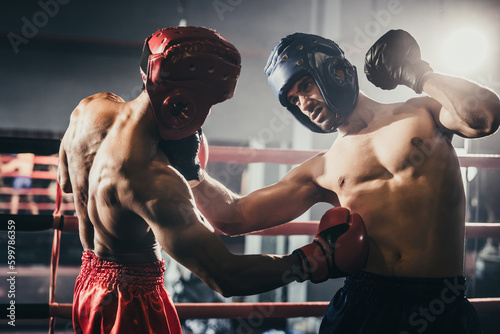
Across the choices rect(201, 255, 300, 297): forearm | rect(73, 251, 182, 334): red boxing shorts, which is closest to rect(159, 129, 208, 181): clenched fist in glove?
rect(73, 251, 182, 334): red boxing shorts

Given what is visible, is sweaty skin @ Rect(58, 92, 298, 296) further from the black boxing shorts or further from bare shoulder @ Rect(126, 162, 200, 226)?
the black boxing shorts

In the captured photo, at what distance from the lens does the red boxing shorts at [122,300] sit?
4.35 feet

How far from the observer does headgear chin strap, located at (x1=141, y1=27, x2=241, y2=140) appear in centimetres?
131

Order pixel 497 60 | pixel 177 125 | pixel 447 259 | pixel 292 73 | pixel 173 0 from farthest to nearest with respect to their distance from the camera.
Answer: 1. pixel 173 0
2. pixel 497 60
3. pixel 292 73
4. pixel 447 259
5. pixel 177 125

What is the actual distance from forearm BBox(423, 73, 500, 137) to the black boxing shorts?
21.7 inches

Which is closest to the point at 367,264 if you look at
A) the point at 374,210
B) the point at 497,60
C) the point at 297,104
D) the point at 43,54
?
the point at 374,210

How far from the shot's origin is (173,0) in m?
5.86

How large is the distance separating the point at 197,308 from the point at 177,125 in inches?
36.0

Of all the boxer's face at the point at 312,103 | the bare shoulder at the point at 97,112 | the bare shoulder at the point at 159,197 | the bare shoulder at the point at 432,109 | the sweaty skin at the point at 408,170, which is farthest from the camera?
the boxer's face at the point at 312,103

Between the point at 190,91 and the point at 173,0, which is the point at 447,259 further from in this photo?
the point at 173,0

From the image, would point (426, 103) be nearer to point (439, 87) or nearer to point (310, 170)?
point (439, 87)

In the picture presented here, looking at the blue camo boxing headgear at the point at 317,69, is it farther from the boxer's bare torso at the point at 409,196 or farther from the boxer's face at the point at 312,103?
the boxer's bare torso at the point at 409,196

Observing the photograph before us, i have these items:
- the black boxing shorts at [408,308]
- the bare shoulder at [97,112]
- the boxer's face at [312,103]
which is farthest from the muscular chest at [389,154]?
the bare shoulder at [97,112]

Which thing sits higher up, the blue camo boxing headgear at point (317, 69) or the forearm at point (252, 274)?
the blue camo boxing headgear at point (317, 69)
